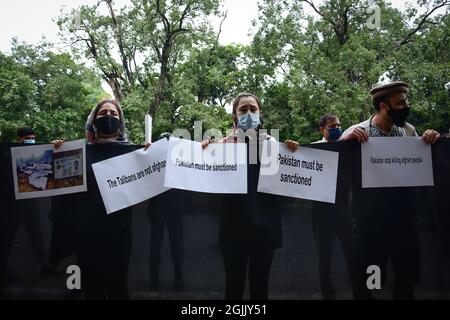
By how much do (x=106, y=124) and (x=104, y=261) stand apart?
108cm

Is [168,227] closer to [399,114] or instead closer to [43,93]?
[399,114]

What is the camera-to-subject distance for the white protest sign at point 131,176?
3.28m

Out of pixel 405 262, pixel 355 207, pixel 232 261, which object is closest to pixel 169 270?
pixel 232 261

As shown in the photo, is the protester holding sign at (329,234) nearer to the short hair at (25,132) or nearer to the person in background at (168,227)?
the person in background at (168,227)

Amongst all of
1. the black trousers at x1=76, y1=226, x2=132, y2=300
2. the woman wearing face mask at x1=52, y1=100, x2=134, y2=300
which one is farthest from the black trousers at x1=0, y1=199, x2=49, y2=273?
the black trousers at x1=76, y1=226, x2=132, y2=300

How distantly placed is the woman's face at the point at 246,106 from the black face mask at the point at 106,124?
101 centimetres

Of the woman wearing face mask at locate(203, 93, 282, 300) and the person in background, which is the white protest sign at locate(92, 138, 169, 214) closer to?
the person in background

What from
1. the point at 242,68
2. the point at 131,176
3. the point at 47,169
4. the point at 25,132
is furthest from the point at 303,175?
the point at 242,68

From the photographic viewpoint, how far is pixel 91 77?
76.7 feet

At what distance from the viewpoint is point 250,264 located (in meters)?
3.21

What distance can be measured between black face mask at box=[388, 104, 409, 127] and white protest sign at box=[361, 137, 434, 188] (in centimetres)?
24

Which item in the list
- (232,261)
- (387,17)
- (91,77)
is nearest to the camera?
(232,261)
